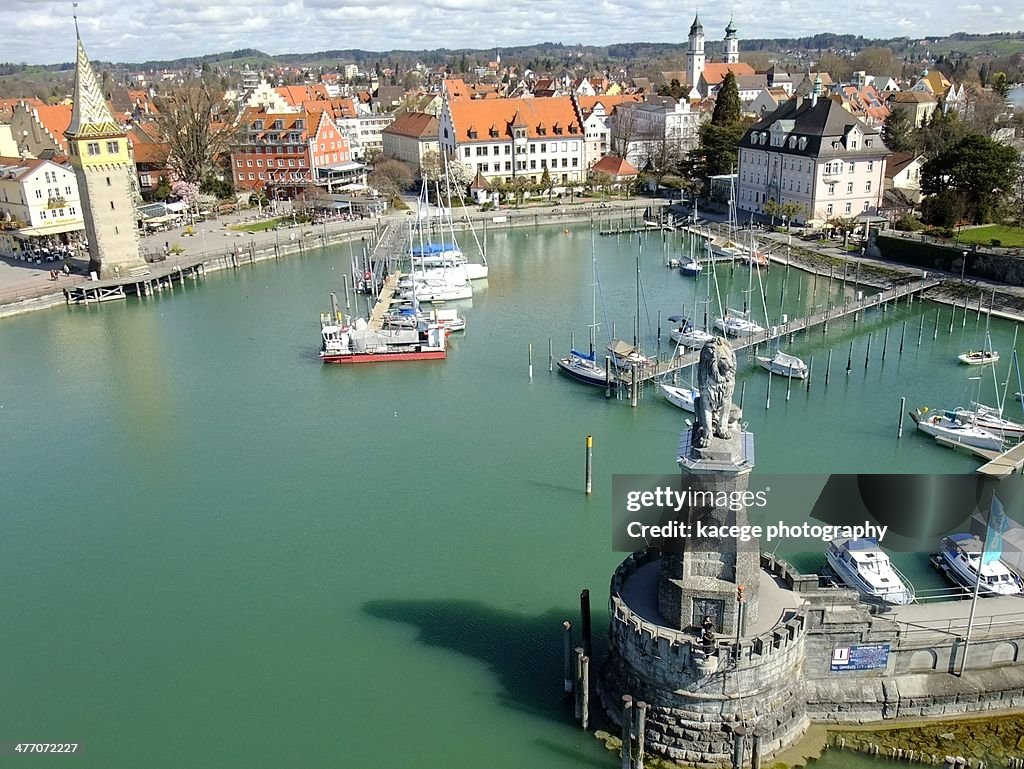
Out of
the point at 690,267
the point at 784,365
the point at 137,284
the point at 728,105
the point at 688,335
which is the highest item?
the point at 728,105

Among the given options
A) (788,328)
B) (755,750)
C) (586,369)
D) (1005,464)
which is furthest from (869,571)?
(788,328)

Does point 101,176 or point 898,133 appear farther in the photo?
point 898,133

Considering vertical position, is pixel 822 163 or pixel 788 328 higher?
pixel 822 163

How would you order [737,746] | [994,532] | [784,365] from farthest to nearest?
[784,365] → [994,532] → [737,746]

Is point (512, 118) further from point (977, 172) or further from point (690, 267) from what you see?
point (977, 172)

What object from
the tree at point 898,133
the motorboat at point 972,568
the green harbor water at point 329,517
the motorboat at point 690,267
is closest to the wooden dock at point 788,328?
the green harbor water at point 329,517

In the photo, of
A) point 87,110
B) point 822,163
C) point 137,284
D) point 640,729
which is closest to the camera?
point 640,729

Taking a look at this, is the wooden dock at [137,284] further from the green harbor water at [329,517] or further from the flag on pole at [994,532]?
the flag on pole at [994,532]

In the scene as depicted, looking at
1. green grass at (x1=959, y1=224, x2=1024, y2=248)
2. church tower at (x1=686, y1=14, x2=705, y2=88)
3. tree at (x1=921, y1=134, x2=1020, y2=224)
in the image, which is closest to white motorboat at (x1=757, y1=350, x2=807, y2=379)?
green grass at (x1=959, y1=224, x2=1024, y2=248)
